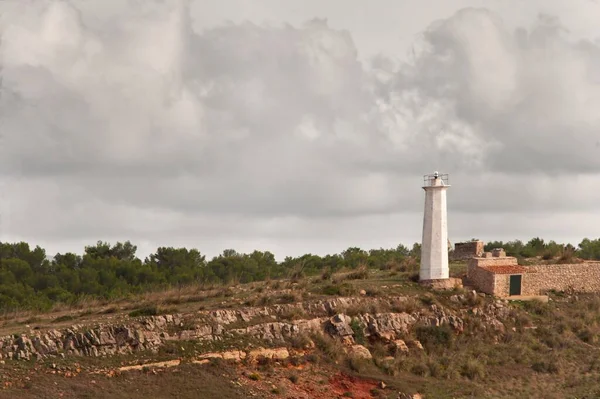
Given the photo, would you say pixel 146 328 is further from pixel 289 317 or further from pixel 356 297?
pixel 356 297

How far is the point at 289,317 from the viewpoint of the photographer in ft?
143

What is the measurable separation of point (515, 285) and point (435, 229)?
19.4 ft

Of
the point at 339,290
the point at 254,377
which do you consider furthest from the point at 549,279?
the point at 254,377

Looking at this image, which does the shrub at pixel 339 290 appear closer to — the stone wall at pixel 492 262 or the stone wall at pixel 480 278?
the stone wall at pixel 480 278

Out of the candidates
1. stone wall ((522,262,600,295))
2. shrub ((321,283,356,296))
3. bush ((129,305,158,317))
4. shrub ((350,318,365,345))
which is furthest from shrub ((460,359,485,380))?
bush ((129,305,158,317))

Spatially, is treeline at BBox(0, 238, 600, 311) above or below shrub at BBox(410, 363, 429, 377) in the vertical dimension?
above

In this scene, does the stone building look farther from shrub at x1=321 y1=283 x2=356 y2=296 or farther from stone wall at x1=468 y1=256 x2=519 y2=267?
shrub at x1=321 y1=283 x2=356 y2=296

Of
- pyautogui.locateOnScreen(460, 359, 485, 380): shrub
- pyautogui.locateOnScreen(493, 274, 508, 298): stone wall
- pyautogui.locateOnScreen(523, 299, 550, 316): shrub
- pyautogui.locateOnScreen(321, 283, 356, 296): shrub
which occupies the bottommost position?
pyautogui.locateOnScreen(460, 359, 485, 380): shrub

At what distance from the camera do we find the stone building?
54062 millimetres

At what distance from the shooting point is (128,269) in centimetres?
6525

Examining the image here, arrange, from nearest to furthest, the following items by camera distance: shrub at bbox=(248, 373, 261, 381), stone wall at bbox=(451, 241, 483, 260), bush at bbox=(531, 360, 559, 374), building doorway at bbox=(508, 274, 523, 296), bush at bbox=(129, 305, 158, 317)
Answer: shrub at bbox=(248, 373, 261, 381) < bush at bbox=(129, 305, 158, 317) < bush at bbox=(531, 360, 559, 374) < building doorway at bbox=(508, 274, 523, 296) < stone wall at bbox=(451, 241, 483, 260)

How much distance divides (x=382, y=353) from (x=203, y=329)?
8796mm

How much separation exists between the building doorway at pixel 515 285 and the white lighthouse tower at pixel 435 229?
13.0 feet

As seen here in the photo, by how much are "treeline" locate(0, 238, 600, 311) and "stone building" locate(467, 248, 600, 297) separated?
527cm
